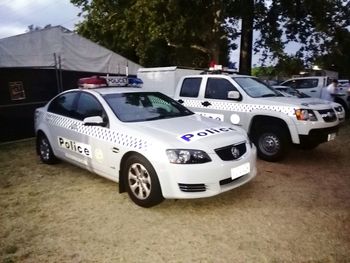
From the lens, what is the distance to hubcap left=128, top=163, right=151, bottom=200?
4.66m

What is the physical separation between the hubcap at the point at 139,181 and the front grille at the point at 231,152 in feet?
3.10

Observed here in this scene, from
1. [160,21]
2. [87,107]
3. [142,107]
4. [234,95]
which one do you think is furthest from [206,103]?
[160,21]

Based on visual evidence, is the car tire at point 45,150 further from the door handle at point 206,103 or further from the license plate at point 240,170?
the license plate at point 240,170

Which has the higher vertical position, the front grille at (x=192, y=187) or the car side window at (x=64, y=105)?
the car side window at (x=64, y=105)

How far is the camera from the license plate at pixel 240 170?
184 inches

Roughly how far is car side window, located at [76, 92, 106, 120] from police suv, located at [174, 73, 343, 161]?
2.86 m

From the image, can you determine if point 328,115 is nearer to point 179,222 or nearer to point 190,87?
point 190,87

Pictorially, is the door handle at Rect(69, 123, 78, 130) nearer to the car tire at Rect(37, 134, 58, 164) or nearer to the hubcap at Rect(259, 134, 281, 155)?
the car tire at Rect(37, 134, 58, 164)

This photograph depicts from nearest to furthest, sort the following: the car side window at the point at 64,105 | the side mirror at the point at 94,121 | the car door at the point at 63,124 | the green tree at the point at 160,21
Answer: the side mirror at the point at 94,121 < the car door at the point at 63,124 < the car side window at the point at 64,105 < the green tree at the point at 160,21

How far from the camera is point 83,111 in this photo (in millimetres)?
5941

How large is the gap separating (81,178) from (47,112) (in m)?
1.54

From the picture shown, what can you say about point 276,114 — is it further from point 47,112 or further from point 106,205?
point 47,112

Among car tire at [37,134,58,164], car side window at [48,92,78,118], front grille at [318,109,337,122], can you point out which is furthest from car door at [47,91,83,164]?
front grille at [318,109,337,122]

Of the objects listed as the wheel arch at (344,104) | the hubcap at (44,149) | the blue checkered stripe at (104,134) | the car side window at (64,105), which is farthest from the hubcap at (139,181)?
the wheel arch at (344,104)
